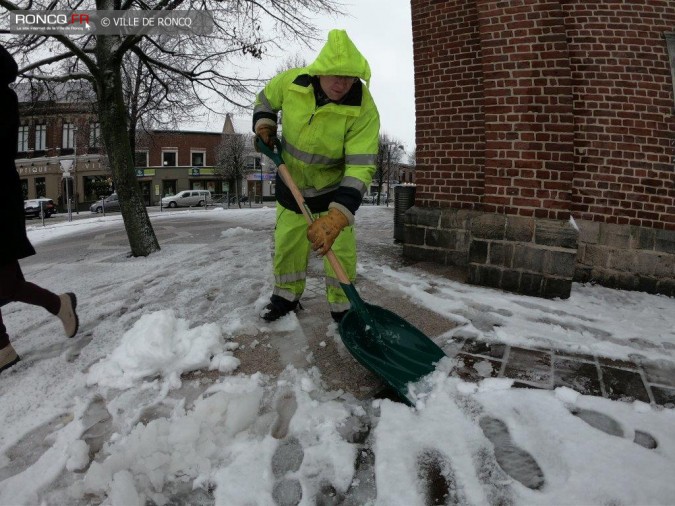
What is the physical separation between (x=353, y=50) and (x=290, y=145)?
71cm

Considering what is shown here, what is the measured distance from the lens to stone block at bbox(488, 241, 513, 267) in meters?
3.64

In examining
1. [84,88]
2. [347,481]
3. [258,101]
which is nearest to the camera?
[347,481]

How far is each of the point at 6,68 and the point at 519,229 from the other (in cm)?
395

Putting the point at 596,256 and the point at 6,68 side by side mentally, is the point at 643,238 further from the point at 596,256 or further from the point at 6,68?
the point at 6,68

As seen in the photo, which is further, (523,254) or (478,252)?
(478,252)

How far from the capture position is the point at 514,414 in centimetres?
180

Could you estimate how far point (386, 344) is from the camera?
219 cm

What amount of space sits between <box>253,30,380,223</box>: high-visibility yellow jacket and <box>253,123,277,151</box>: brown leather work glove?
0.48 feet

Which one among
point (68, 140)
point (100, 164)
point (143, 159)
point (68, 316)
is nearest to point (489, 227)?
point (68, 316)

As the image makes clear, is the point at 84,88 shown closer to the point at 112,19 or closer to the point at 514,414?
the point at 112,19

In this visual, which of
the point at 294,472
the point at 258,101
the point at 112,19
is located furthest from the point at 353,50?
the point at 112,19

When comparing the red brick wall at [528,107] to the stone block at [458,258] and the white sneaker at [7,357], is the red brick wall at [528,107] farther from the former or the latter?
the white sneaker at [7,357]

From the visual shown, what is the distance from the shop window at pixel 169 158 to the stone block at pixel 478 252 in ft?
138

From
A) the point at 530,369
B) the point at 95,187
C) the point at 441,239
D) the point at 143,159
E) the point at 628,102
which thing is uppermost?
the point at 143,159
